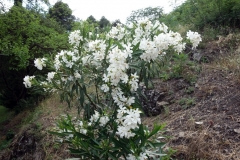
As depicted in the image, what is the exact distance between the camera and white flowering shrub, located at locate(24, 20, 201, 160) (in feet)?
6.33

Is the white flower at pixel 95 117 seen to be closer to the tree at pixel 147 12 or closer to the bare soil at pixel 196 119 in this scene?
the bare soil at pixel 196 119

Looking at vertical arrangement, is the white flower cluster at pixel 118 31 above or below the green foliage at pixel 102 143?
above

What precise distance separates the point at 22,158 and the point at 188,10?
549 cm

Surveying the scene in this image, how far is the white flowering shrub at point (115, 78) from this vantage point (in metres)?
1.93

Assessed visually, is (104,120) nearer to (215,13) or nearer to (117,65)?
(117,65)

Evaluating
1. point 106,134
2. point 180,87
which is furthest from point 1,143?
point 106,134

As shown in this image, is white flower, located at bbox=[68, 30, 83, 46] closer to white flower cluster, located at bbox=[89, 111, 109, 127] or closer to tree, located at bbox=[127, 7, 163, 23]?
white flower cluster, located at bbox=[89, 111, 109, 127]

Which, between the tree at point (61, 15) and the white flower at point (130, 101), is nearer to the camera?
the white flower at point (130, 101)

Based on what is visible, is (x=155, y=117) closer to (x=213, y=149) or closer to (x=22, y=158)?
(x=213, y=149)

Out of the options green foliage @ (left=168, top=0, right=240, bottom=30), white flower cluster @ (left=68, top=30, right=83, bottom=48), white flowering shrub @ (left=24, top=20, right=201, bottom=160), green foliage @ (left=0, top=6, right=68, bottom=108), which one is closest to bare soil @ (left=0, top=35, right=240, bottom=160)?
green foliage @ (left=168, top=0, right=240, bottom=30)

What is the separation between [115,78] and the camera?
1.91 m

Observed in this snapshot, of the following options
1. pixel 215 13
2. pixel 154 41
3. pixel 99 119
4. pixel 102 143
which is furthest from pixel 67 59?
pixel 215 13

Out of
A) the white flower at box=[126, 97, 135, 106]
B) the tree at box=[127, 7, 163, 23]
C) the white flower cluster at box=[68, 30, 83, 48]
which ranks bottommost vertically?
Answer: the white flower at box=[126, 97, 135, 106]

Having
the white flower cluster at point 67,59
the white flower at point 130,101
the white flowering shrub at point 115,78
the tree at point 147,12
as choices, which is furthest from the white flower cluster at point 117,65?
Answer: the tree at point 147,12
